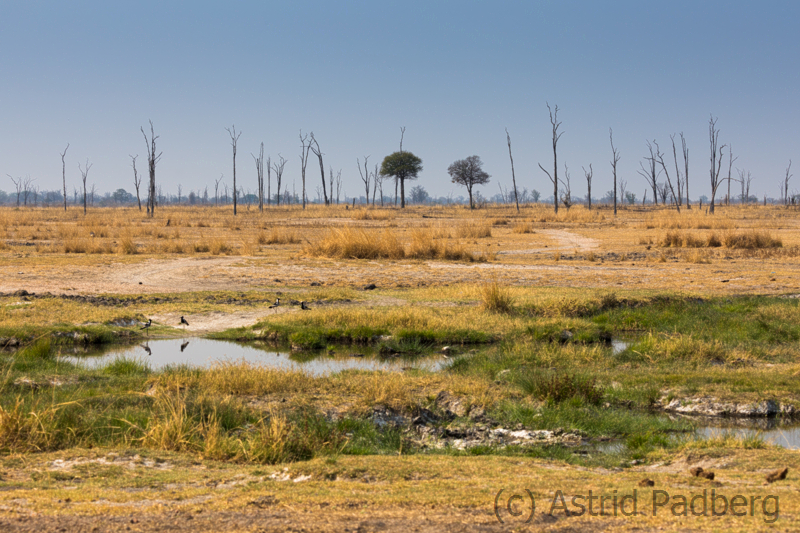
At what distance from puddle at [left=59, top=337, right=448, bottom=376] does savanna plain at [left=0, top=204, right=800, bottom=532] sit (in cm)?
13

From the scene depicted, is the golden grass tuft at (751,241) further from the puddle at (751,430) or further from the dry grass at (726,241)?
the puddle at (751,430)

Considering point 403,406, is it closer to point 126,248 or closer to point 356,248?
point 356,248

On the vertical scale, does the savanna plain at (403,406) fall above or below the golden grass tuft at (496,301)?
Answer: below

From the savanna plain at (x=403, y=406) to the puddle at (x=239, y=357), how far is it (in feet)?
0.42

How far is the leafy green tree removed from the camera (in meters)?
91.9

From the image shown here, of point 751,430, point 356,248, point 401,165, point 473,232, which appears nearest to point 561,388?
point 751,430

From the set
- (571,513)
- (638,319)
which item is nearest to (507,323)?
(638,319)

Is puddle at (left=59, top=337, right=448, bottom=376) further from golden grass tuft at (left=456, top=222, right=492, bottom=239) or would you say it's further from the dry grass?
golden grass tuft at (left=456, top=222, right=492, bottom=239)

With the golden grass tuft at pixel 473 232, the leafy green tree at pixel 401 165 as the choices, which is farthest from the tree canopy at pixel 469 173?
the golden grass tuft at pixel 473 232

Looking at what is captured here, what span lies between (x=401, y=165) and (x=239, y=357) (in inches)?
3207

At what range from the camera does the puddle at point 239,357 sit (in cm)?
1114

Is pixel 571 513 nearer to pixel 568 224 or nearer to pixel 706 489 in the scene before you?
pixel 706 489

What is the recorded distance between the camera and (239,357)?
469 inches

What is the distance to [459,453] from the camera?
667cm
